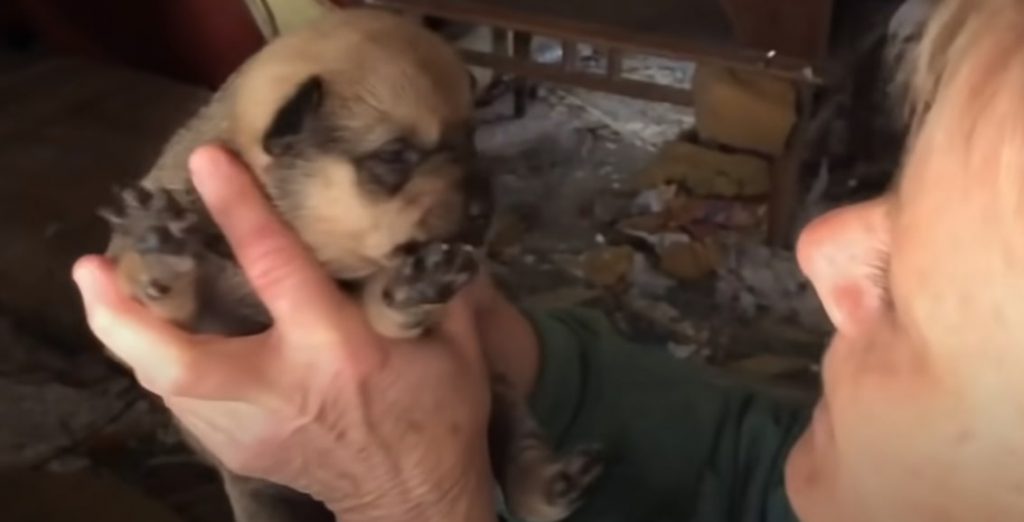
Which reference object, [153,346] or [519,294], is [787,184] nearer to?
[519,294]

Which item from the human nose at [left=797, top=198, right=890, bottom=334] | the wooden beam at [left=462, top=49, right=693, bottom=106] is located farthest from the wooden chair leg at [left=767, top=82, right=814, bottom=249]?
the human nose at [left=797, top=198, right=890, bottom=334]

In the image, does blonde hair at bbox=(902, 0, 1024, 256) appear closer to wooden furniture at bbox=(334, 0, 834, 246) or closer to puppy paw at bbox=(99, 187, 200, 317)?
puppy paw at bbox=(99, 187, 200, 317)

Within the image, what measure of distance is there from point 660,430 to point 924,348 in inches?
16.1

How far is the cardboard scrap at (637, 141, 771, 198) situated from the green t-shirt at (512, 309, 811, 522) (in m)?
0.93

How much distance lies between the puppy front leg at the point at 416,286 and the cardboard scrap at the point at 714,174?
1165mm

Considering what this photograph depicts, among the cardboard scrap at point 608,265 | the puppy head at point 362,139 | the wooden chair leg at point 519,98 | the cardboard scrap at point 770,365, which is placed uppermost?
the puppy head at point 362,139

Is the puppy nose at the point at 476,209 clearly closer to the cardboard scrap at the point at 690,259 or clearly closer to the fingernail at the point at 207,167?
the fingernail at the point at 207,167

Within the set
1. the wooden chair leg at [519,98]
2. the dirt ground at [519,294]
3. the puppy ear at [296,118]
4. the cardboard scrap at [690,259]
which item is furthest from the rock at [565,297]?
the puppy ear at [296,118]

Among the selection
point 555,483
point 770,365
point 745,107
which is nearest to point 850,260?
point 555,483

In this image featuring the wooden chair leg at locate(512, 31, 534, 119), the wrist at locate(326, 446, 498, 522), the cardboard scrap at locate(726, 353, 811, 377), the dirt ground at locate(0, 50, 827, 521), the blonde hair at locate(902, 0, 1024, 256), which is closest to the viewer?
the blonde hair at locate(902, 0, 1024, 256)

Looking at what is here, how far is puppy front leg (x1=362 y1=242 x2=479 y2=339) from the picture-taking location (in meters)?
0.91

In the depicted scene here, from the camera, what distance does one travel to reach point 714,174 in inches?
82.0

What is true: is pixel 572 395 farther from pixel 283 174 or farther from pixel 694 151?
pixel 694 151

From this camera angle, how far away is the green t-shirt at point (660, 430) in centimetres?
103
